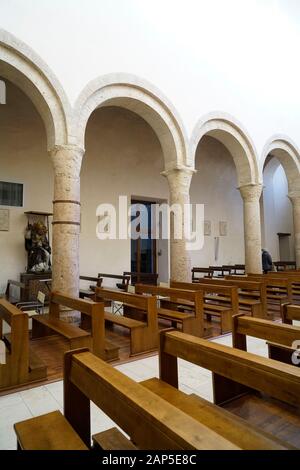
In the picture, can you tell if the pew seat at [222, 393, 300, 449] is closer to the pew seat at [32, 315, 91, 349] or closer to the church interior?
the church interior

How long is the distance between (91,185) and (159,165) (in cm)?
246

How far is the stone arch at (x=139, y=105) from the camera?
15.8ft

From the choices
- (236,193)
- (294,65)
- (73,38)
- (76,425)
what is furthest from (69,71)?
(236,193)

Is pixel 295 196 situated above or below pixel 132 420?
above

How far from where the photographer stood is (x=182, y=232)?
232 inches

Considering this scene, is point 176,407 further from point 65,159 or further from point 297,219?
point 297,219

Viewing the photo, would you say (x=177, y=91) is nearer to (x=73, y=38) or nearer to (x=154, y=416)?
(x=73, y=38)

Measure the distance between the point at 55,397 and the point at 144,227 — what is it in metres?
7.33

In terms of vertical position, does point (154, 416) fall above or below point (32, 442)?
above

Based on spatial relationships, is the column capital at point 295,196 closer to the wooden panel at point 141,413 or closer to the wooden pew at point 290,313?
the wooden pew at point 290,313

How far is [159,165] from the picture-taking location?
962 centimetres

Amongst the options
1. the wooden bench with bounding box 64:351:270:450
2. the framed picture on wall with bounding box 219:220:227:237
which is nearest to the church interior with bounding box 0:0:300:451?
the wooden bench with bounding box 64:351:270:450

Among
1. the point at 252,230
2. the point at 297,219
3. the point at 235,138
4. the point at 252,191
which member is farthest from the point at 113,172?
the point at 297,219

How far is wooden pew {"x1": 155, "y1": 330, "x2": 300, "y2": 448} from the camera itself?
1.29m
